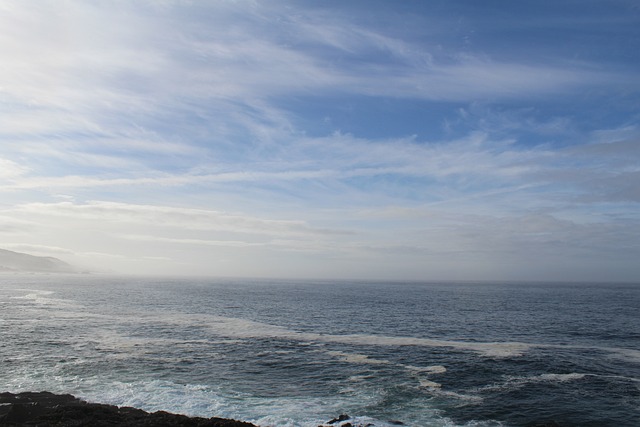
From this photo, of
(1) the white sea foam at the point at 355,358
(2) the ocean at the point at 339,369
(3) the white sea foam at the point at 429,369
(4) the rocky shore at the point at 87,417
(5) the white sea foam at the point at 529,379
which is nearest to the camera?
(4) the rocky shore at the point at 87,417

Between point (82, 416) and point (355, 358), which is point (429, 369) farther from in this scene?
point (82, 416)

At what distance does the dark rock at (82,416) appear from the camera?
98.5 ft

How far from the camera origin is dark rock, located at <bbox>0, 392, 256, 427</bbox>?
30031 mm

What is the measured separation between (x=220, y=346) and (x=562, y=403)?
43151 mm

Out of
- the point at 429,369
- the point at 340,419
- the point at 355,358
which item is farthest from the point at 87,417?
the point at 429,369

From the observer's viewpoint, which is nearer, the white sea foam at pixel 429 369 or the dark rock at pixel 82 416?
the dark rock at pixel 82 416

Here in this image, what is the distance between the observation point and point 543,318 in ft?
330

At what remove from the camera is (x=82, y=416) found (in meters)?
31.2

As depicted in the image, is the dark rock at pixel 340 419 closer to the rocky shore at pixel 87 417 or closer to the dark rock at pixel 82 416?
the rocky shore at pixel 87 417

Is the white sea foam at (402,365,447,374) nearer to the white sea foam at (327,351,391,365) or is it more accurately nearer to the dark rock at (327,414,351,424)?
the white sea foam at (327,351,391,365)

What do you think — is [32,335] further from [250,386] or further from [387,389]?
[387,389]

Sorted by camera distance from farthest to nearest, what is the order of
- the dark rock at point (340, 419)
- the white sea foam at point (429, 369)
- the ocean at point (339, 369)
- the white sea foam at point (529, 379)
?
the white sea foam at point (429, 369) < the white sea foam at point (529, 379) < the ocean at point (339, 369) < the dark rock at point (340, 419)

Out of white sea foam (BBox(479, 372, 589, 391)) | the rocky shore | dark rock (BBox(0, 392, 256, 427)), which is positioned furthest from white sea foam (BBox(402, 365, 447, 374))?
dark rock (BBox(0, 392, 256, 427))

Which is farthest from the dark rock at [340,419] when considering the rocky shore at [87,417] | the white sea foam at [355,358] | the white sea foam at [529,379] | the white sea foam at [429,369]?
the white sea foam at [355,358]
